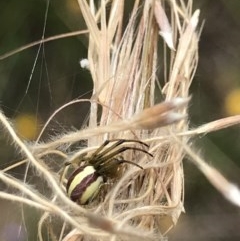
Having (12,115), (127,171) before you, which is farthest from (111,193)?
(12,115)

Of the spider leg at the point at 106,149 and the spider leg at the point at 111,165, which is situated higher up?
the spider leg at the point at 106,149

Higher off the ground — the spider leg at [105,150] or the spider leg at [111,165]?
the spider leg at [105,150]

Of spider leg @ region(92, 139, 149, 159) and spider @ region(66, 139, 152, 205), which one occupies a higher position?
spider leg @ region(92, 139, 149, 159)

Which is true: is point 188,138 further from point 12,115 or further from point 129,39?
point 12,115
